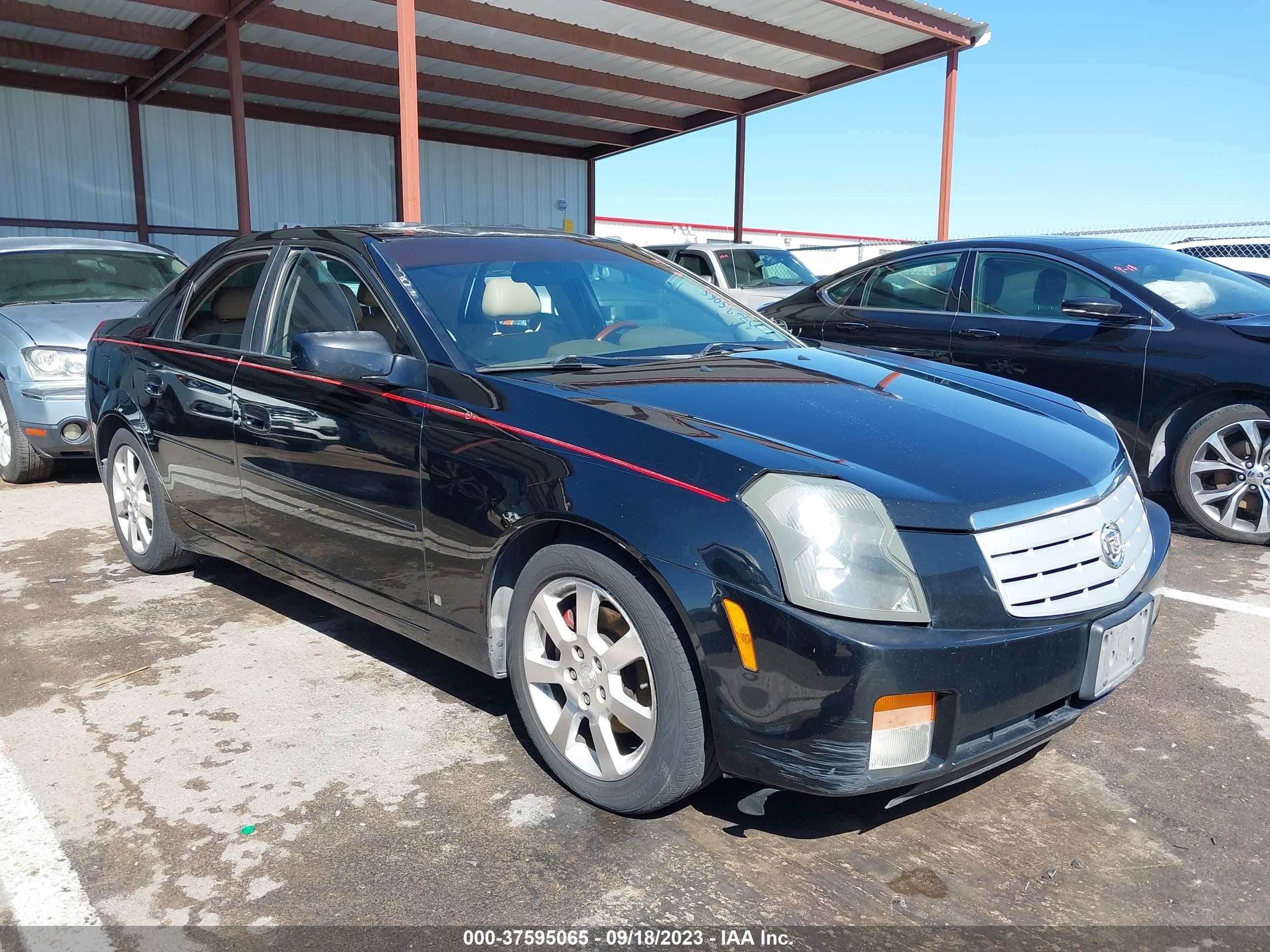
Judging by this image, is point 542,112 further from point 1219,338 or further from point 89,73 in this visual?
point 1219,338

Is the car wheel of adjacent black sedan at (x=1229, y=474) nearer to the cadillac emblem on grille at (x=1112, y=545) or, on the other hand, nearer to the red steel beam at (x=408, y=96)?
the cadillac emblem on grille at (x=1112, y=545)

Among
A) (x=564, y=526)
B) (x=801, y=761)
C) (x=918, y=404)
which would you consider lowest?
(x=801, y=761)

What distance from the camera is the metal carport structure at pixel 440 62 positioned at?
40.4 ft

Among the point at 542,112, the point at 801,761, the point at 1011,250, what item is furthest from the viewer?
the point at 542,112

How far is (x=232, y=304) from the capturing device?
4059 mm

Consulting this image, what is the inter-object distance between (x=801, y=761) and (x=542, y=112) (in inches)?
706

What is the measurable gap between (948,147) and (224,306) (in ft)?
38.5

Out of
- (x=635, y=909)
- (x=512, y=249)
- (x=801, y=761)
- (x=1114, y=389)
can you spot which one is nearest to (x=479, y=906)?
(x=635, y=909)

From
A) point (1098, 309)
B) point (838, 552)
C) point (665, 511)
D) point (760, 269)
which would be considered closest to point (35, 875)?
point (665, 511)

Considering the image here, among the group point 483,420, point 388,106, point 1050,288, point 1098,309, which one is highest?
point 388,106

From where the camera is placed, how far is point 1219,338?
4988 mm

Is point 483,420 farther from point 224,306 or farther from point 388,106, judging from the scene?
point 388,106

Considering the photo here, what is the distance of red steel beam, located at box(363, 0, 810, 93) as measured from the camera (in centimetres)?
1214

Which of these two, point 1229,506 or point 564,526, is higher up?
point 564,526
